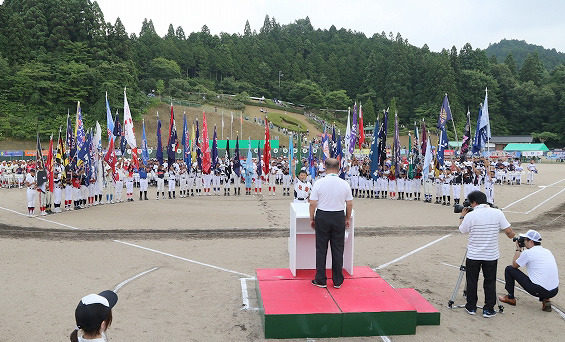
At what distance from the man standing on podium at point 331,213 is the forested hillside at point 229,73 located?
5675cm

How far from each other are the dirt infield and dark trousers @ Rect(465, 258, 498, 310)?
0.99ft

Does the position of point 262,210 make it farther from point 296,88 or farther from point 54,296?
point 296,88

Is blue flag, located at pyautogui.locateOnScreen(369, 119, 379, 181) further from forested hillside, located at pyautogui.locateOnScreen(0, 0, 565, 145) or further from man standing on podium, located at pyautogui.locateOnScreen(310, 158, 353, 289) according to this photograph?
forested hillside, located at pyautogui.locateOnScreen(0, 0, 565, 145)

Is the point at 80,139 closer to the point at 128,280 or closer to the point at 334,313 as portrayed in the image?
the point at 128,280

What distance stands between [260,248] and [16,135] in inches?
2056

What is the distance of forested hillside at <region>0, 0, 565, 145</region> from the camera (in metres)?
59.9

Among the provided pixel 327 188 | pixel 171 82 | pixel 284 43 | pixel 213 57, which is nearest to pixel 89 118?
pixel 171 82

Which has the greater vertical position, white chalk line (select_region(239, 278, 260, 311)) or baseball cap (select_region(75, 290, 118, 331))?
baseball cap (select_region(75, 290, 118, 331))

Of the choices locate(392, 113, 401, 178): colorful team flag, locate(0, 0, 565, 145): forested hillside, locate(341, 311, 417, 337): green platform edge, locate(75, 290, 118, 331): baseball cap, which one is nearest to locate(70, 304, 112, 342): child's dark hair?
locate(75, 290, 118, 331): baseball cap

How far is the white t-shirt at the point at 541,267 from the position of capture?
25.2 feet

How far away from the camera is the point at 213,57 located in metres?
100

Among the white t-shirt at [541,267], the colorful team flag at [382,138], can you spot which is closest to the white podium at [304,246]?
the white t-shirt at [541,267]

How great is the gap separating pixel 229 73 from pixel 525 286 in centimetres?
9807

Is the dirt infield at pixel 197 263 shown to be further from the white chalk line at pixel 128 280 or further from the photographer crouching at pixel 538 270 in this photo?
the photographer crouching at pixel 538 270
